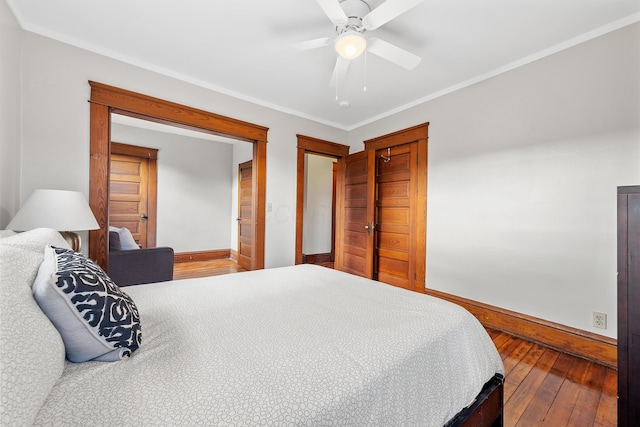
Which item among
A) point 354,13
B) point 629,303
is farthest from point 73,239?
point 629,303

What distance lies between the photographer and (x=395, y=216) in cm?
349

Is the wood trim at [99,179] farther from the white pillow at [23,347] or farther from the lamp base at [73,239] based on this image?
the white pillow at [23,347]

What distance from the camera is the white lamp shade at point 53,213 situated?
1690 mm

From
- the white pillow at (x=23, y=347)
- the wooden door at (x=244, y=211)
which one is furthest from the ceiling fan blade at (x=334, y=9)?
the wooden door at (x=244, y=211)

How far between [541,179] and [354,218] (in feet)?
7.42

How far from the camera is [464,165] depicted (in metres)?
2.77

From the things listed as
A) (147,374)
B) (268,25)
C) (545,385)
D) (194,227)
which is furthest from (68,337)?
(194,227)

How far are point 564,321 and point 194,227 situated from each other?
18.0 ft

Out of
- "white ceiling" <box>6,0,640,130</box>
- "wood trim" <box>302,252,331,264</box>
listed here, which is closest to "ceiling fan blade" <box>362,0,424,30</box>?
"white ceiling" <box>6,0,640,130</box>

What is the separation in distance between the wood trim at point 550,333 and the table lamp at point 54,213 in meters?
3.45

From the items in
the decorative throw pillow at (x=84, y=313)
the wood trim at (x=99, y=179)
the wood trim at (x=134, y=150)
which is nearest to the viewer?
the decorative throw pillow at (x=84, y=313)

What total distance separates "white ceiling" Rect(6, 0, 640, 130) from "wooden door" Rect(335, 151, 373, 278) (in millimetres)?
1296

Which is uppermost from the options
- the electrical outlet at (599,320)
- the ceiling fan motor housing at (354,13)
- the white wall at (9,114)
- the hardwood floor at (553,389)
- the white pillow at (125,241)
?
the ceiling fan motor housing at (354,13)

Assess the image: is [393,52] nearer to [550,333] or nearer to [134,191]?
[550,333]
